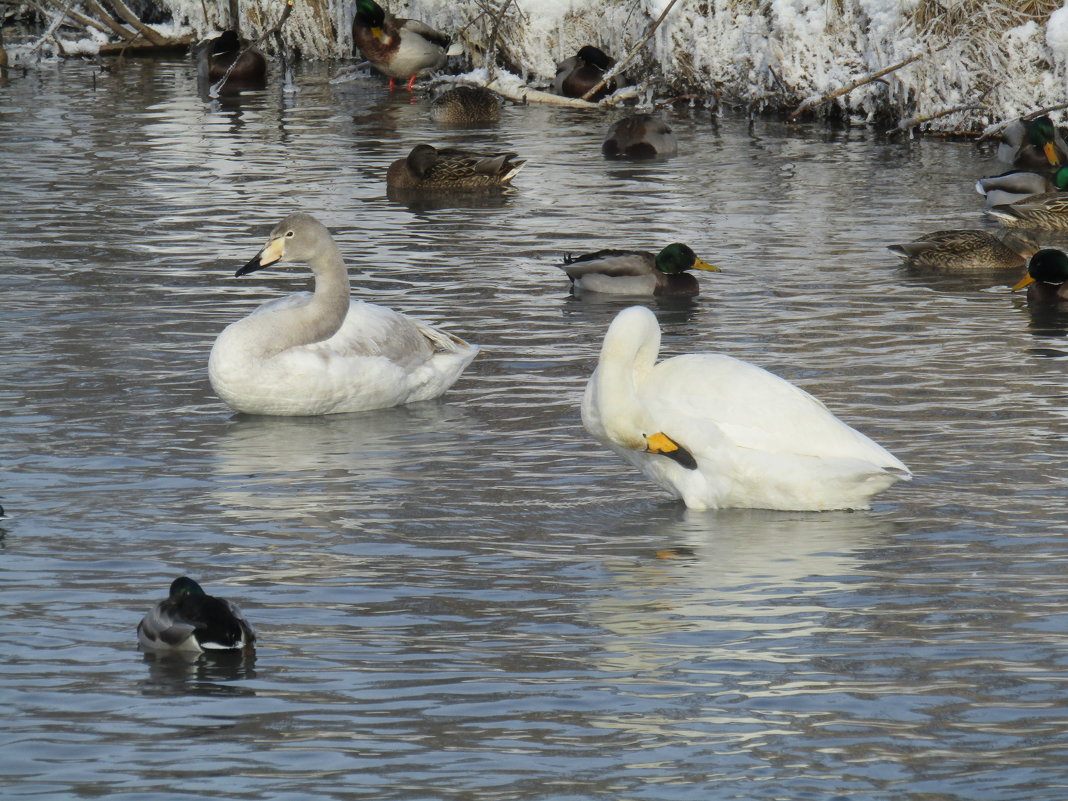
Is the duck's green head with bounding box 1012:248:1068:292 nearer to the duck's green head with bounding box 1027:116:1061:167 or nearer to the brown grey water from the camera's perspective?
the brown grey water

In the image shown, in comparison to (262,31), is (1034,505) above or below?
below

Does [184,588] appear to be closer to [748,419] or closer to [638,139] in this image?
Result: [748,419]

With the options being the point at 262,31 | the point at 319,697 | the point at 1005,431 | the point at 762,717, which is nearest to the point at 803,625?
the point at 762,717

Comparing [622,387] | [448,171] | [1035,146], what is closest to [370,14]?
[448,171]

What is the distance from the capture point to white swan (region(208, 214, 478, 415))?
1039cm

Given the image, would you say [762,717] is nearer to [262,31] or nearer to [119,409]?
[119,409]

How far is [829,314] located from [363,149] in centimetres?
1087

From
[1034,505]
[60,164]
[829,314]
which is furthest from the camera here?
[60,164]

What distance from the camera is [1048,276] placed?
1423 centimetres

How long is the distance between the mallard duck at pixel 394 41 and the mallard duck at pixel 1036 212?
45.2 feet

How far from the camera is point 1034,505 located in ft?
27.6

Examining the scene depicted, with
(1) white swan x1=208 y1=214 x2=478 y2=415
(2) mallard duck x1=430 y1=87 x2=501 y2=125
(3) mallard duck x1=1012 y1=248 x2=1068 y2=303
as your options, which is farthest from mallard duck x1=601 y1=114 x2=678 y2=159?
(1) white swan x1=208 y1=214 x2=478 y2=415

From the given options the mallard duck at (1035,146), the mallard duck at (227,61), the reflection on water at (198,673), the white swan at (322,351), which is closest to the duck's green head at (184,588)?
the reflection on water at (198,673)

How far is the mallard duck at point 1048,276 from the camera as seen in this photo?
1411cm
